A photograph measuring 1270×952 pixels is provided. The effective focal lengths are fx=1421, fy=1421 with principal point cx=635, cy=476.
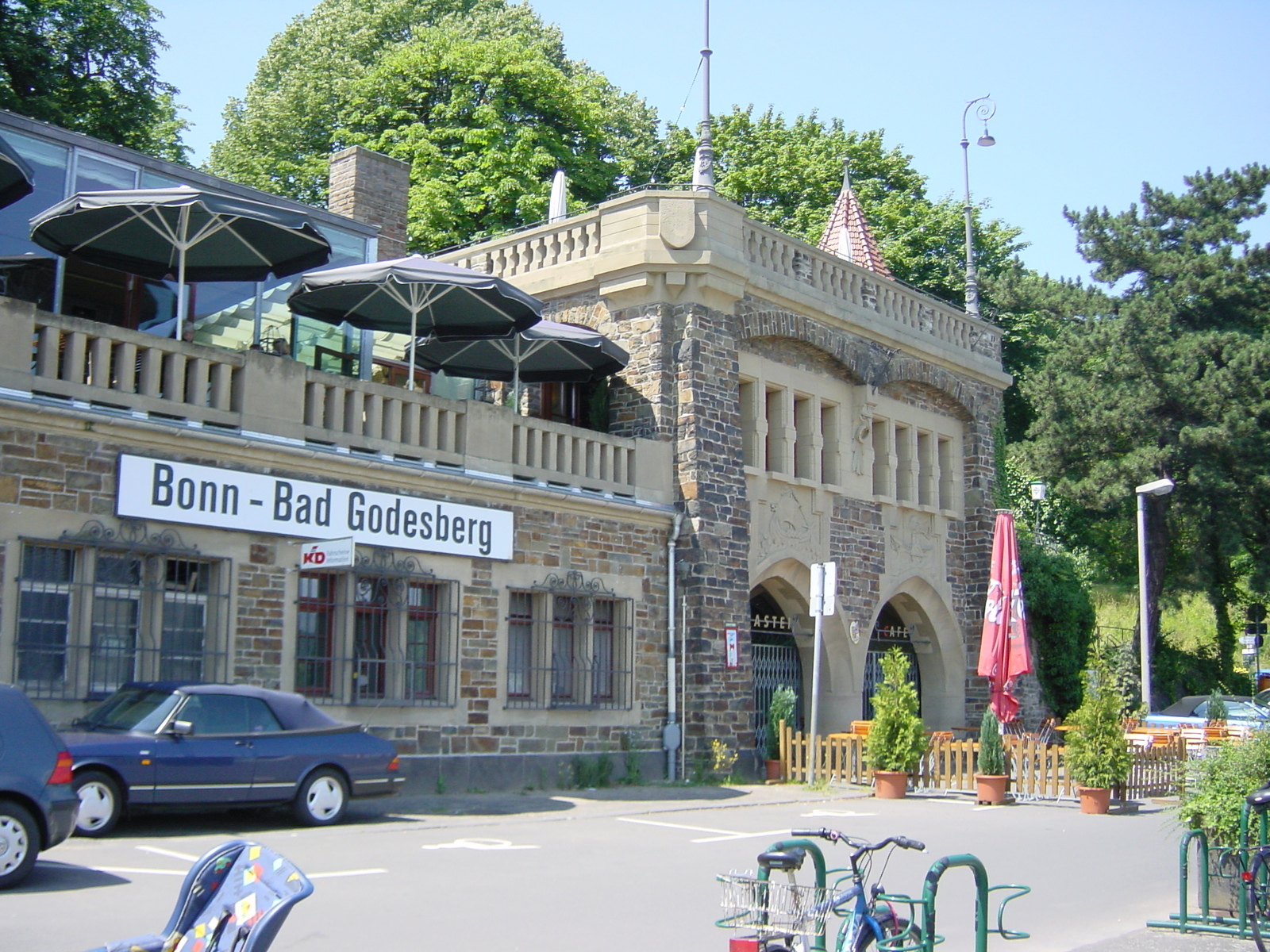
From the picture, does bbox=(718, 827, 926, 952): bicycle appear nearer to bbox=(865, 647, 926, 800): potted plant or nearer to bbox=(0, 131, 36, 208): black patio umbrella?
bbox=(0, 131, 36, 208): black patio umbrella

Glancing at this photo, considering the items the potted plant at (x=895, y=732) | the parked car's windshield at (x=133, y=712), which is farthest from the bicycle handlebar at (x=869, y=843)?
the potted plant at (x=895, y=732)

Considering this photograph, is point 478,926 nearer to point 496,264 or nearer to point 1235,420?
point 496,264

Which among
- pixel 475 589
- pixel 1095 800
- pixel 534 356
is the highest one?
pixel 534 356

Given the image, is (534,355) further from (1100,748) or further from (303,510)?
(1100,748)

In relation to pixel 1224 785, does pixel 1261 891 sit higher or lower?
lower

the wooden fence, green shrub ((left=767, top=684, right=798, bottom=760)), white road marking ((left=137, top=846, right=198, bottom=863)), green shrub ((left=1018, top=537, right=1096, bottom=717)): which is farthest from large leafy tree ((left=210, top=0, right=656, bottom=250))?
white road marking ((left=137, top=846, right=198, bottom=863))

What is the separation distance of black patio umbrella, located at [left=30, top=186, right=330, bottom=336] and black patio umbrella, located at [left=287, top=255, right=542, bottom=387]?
0.52 meters

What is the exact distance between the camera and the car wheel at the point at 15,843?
943 cm

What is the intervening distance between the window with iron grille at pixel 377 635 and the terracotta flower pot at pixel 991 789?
7.09m

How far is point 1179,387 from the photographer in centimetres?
3684

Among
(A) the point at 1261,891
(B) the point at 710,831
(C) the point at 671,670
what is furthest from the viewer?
(C) the point at 671,670

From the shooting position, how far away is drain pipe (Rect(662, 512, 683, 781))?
20.1 meters

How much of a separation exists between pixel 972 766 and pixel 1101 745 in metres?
2.16

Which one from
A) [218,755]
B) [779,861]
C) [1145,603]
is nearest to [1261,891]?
[779,861]
